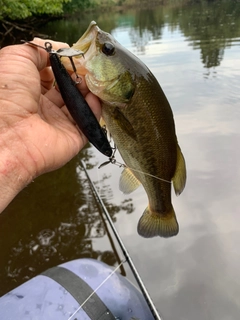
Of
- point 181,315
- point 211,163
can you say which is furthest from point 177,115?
point 181,315

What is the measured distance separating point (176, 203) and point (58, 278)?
7.41 ft

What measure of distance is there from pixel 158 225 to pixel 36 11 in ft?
62.1

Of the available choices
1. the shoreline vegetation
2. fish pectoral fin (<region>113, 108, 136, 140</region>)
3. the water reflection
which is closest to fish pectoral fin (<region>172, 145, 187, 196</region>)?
fish pectoral fin (<region>113, 108, 136, 140</region>)

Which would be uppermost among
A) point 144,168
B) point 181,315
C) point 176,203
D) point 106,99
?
point 106,99

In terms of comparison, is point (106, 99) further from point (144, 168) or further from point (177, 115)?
point (177, 115)

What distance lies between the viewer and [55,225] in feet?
13.7

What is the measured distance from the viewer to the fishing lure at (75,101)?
1.53m

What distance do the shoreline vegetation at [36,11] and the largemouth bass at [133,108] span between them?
1126 cm

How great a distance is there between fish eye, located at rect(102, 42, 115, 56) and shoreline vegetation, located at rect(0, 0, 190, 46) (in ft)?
36.9

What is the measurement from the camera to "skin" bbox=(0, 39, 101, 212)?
1.53m

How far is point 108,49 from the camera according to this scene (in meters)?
1.64

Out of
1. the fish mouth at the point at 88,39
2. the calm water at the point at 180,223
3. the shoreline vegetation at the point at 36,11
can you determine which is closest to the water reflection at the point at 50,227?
the calm water at the point at 180,223

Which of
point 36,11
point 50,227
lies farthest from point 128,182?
point 36,11

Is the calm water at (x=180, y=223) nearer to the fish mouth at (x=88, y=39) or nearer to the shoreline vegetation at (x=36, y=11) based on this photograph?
the fish mouth at (x=88, y=39)
